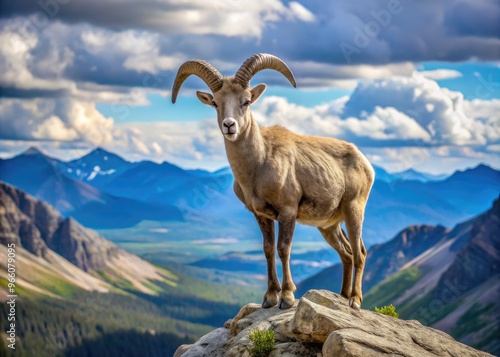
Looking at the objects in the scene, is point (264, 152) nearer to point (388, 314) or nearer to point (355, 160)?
point (355, 160)

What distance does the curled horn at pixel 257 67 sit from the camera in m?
23.1

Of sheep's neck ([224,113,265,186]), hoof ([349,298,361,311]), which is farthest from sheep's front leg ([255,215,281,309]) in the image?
hoof ([349,298,361,311])

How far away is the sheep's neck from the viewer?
23.2 meters

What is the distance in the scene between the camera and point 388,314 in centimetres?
2653

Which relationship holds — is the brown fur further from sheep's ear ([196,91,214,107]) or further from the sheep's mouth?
the sheep's mouth

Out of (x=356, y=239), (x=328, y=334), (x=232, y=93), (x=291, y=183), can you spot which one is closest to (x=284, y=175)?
(x=291, y=183)

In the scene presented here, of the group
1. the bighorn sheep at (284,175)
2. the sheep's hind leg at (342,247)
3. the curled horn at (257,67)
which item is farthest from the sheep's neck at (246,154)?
the sheep's hind leg at (342,247)

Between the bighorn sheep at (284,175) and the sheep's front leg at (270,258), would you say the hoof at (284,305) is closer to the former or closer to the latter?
the bighorn sheep at (284,175)

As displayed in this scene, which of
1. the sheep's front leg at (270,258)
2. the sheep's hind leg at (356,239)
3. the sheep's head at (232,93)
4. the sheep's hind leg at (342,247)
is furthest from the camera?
the sheep's hind leg at (342,247)

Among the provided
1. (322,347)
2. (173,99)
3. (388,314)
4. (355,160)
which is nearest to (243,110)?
(173,99)

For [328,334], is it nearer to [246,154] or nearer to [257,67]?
[246,154]

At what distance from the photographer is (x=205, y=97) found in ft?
77.3

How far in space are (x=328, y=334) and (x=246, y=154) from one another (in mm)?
5995

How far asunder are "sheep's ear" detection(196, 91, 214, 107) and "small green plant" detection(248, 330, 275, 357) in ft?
23.7
